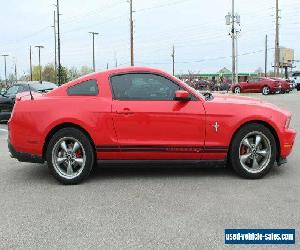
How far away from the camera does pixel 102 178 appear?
257 inches

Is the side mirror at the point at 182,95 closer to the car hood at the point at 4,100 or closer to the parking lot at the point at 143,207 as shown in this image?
the parking lot at the point at 143,207

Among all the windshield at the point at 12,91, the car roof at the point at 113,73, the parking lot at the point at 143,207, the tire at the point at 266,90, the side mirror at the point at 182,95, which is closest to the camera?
the parking lot at the point at 143,207

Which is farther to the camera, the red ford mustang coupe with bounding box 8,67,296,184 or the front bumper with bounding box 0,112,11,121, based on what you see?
the front bumper with bounding box 0,112,11,121

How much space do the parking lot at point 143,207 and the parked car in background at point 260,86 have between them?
93.9 feet

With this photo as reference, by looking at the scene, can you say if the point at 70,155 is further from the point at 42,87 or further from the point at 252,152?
the point at 42,87

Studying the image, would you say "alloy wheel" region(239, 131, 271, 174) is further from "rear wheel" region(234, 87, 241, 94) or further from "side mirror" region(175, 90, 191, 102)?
"rear wheel" region(234, 87, 241, 94)

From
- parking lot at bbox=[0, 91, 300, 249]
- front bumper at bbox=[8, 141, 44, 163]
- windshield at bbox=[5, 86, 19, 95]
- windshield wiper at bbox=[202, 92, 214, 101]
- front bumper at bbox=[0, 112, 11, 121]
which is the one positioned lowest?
parking lot at bbox=[0, 91, 300, 249]

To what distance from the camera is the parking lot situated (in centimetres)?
411

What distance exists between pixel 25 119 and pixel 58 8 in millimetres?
45540

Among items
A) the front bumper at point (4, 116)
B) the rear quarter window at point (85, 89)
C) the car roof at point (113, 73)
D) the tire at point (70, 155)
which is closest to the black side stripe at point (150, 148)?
the tire at point (70, 155)

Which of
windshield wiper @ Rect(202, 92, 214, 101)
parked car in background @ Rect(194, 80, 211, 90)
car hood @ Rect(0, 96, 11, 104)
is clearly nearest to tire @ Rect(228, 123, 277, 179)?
windshield wiper @ Rect(202, 92, 214, 101)

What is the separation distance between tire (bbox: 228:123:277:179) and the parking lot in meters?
0.16

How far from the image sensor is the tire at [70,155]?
6.12 metres

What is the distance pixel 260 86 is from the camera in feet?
116
